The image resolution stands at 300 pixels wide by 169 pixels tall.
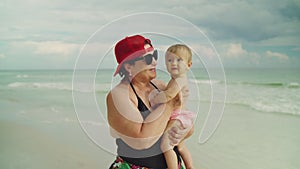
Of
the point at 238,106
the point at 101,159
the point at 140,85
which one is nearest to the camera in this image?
the point at 140,85

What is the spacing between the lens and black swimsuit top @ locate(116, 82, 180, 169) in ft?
5.26

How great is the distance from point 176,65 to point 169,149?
0.34 metres

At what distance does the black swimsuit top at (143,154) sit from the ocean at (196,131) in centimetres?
49

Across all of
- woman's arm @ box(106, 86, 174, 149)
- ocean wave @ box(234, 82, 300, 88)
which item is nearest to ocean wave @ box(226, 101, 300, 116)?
ocean wave @ box(234, 82, 300, 88)

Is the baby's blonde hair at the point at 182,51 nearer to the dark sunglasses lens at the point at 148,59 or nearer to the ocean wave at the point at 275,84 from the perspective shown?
the dark sunglasses lens at the point at 148,59

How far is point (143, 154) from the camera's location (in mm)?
1616

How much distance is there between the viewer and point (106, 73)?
70.3 inches

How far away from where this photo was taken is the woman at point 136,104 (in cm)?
154

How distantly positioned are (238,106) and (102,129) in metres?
1.97

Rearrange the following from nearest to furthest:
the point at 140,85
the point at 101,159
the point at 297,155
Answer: the point at 140,85
the point at 101,159
the point at 297,155

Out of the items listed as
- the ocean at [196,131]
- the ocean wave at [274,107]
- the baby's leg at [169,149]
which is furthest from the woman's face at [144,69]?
the ocean wave at [274,107]

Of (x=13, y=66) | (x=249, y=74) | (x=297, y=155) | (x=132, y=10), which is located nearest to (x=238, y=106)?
(x=249, y=74)

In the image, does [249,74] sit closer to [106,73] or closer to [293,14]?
[293,14]

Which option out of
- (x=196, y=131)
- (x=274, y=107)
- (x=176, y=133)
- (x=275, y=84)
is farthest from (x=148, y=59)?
(x=275, y=84)
